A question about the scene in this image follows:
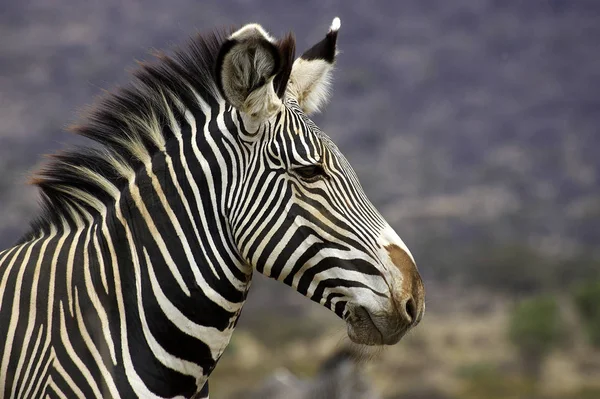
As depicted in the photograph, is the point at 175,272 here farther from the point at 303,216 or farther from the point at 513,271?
the point at 513,271

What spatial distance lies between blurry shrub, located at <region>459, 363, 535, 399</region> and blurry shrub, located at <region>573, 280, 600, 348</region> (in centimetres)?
601

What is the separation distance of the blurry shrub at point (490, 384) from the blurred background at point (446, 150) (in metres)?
0.14

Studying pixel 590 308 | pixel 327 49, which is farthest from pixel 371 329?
pixel 590 308

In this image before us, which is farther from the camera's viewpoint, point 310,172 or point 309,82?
point 309,82

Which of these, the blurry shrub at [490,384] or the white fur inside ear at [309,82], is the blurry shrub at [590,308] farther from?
the white fur inside ear at [309,82]

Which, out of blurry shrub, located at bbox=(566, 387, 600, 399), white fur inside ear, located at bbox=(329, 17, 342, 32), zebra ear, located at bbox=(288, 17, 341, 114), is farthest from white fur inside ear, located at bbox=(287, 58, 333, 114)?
blurry shrub, located at bbox=(566, 387, 600, 399)

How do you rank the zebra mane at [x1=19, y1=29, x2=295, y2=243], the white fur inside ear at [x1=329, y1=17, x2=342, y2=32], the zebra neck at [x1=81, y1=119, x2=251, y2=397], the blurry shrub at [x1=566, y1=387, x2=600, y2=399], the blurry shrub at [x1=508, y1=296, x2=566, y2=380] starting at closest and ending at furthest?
the zebra neck at [x1=81, y1=119, x2=251, y2=397], the zebra mane at [x1=19, y1=29, x2=295, y2=243], the white fur inside ear at [x1=329, y1=17, x2=342, y2=32], the blurry shrub at [x1=566, y1=387, x2=600, y2=399], the blurry shrub at [x1=508, y1=296, x2=566, y2=380]

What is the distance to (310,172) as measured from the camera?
168 inches

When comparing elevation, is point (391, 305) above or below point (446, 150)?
below

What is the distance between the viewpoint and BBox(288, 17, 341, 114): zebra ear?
5.04 meters

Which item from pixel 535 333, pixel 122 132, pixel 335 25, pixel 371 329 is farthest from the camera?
pixel 535 333

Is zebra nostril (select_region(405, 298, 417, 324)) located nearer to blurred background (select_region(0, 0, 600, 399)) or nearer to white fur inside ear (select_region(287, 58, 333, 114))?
white fur inside ear (select_region(287, 58, 333, 114))

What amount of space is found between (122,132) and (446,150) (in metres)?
103

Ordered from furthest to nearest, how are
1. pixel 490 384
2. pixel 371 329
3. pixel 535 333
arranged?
1. pixel 535 333
2. pixel 490 384
3. pixel 371 329
